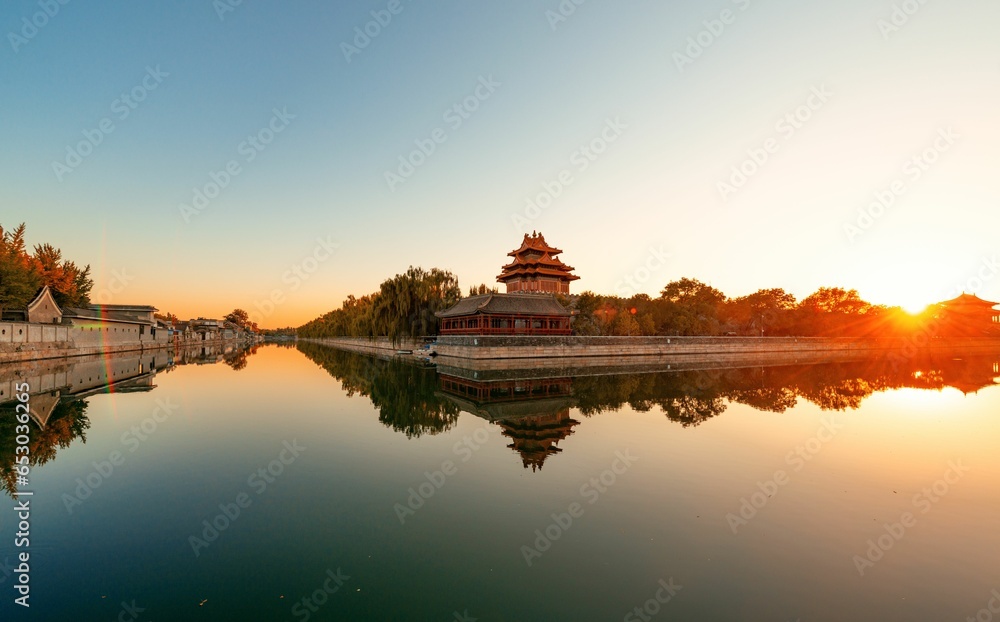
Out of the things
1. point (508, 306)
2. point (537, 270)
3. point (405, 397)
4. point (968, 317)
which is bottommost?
point (405, 397)

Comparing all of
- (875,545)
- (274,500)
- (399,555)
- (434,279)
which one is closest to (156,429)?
(274,500)

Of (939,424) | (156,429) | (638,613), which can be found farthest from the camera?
(939,424)

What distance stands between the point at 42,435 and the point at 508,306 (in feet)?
92.4

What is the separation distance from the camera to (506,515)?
6.77 meters

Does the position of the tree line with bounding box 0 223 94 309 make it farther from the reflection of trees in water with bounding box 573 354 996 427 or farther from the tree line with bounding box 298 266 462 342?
the reflection of trees in water with bounding box 573 354 996 427

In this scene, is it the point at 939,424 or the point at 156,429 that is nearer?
the point at 156,429

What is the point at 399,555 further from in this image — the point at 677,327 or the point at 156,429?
the point at 677,327

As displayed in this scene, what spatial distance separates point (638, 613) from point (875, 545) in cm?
410

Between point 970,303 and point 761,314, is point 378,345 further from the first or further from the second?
point 970,303

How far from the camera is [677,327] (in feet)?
171

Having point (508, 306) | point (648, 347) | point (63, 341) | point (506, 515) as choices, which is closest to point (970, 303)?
point (648, 347)

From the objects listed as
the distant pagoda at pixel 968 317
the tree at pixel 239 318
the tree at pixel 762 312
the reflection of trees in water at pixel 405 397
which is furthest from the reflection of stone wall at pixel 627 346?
the tree at pixel 239 318

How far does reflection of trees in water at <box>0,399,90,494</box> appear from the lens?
28.4 feet

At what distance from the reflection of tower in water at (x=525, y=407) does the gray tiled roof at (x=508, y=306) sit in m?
10.5
